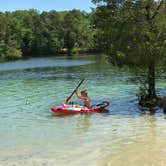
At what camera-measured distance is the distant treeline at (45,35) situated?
138m

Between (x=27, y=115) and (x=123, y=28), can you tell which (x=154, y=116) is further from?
(x=27, y=115)

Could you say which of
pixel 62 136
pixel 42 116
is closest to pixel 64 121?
pixel 42 116

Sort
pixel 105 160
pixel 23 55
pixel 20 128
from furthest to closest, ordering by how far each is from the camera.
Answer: pixel 23 55, pixel 20 128, pixel 105 160

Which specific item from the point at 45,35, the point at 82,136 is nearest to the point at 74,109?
the point at 82,136

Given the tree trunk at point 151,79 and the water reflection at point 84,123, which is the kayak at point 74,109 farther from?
the tree trunk at point 151,79

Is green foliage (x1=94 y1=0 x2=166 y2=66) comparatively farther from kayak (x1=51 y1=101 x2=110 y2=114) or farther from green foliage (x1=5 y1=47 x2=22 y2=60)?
green foliage (x1=5 y1=47 x2=22 y2=60)

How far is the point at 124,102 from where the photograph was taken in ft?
89.1

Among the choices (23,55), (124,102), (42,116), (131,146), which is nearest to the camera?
(131,146)

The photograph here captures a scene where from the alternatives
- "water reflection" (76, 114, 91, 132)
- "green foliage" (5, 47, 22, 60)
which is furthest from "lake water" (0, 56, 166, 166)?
"green foliage" (5, 47, 22, 60)

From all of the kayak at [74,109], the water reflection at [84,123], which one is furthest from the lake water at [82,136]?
the kayak at [74,109]

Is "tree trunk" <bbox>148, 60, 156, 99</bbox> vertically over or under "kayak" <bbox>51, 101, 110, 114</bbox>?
over

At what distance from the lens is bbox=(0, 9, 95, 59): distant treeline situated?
138125 mm

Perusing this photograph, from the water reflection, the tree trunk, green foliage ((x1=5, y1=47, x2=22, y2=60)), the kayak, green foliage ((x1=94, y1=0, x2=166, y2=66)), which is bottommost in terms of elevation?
green foliage ((x1=5, y1=47, x2=22, y2=60))

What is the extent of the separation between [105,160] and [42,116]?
10433 mm
